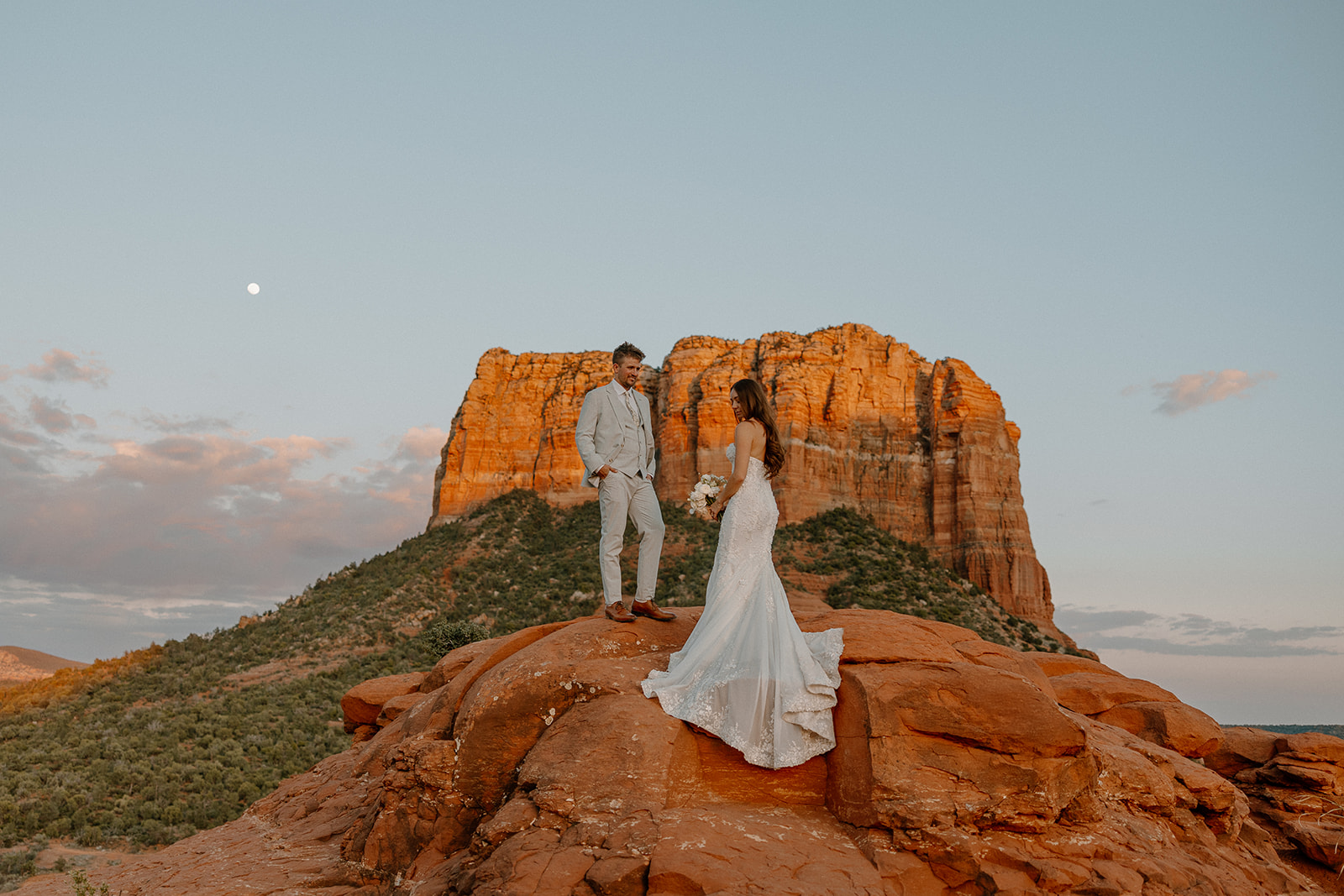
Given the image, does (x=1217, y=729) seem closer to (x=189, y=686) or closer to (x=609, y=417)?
(x=609, y=417)

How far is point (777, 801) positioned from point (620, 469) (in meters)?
3.82

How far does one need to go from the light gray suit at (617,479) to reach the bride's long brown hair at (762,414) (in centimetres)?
127

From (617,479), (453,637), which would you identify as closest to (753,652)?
(617,479)

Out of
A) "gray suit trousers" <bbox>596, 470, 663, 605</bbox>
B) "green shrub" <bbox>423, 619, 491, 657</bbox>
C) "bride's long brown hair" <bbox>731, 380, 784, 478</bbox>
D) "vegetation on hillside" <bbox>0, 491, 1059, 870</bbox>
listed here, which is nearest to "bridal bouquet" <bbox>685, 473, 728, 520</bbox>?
"gray suit trousers" <bbox>596, 470, 663, 605</bbox>

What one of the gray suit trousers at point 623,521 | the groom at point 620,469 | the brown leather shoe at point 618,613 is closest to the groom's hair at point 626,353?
the groom at point 620,469

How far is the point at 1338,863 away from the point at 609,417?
34.0ft

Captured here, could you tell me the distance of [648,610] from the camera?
9.77m

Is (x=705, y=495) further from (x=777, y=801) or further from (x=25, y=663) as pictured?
(x=25, y=663)

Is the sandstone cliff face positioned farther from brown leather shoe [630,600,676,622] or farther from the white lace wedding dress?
the white lace wedding dress

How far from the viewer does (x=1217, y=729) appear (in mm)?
11312

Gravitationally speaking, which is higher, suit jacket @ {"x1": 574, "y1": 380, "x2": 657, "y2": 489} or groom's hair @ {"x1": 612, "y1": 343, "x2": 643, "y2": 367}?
groom's hair @ {"x1": 612, "y1": 343, "x2": 643, "y2": 367}

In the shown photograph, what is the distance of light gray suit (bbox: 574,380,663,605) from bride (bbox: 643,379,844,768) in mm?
915

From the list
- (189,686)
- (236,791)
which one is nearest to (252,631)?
(189,686)

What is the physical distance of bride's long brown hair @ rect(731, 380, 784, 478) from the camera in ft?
27.7
